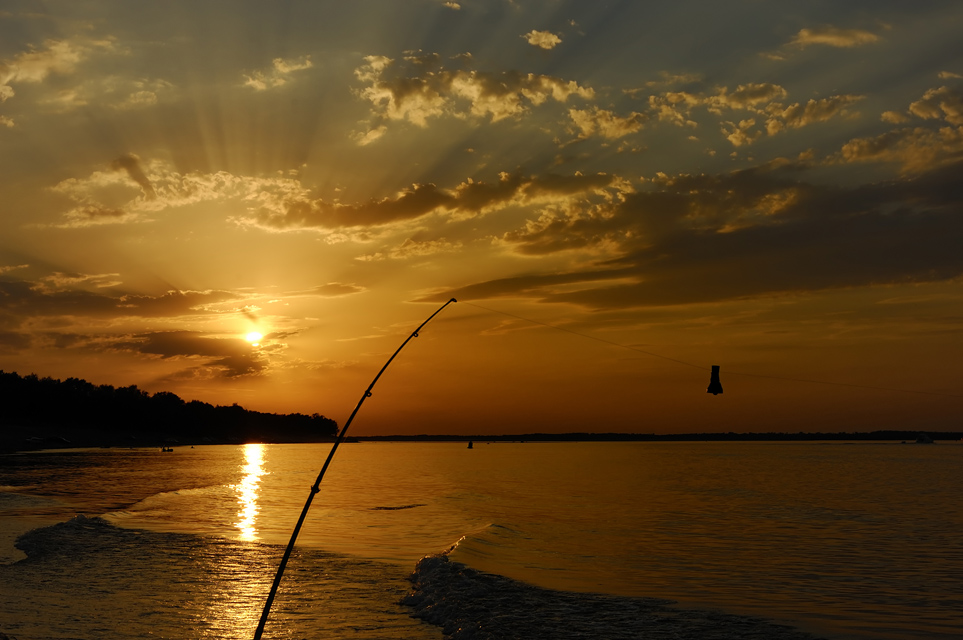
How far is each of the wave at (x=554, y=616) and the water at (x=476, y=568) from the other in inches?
2.7

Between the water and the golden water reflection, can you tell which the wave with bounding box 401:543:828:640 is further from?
the golden water reflection

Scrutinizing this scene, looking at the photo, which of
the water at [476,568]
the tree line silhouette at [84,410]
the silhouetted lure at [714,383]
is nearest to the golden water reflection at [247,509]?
the water at [476,568]

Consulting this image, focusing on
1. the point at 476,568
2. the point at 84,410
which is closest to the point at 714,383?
the point at 476,568

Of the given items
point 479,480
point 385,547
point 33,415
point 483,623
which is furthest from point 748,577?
point 33,415

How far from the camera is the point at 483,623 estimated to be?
13992 mm

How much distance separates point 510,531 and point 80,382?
581 feet

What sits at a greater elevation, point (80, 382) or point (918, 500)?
point (80, 382)

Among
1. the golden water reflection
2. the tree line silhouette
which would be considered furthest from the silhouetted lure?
the tree line silhouette

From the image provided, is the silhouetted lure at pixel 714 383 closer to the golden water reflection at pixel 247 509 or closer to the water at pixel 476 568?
the water at pixel 476 568

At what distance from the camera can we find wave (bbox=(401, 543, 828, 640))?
44.0 ft

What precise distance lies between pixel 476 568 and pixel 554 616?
17.8 ft

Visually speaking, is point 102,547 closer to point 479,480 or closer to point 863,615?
point 863,615

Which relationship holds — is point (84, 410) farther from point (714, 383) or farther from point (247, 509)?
point (714, 383)

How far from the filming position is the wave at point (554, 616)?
1342 centimetres
